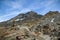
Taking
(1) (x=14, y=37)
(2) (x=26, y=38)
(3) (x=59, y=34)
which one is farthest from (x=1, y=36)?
(3) (x=59, y=34)

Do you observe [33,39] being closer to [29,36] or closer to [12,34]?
[29,36]

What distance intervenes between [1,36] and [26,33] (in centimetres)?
766

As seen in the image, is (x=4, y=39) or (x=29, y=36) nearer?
(x=4, y=39)

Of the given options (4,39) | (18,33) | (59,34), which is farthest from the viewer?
(59,34)

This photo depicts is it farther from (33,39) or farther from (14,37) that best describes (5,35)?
(33,39)

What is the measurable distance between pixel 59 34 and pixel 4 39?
3364 centimetres

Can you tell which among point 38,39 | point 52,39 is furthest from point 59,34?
point 38,39

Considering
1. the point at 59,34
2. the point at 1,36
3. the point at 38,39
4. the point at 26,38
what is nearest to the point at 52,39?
the point at 59,34

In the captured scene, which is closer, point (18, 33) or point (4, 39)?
point (4, 39)

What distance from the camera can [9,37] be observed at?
141ft

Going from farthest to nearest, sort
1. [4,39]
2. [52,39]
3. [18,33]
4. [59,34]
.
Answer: [59,34], [52,39], [18,33], [4,39]

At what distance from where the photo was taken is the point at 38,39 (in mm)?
48312

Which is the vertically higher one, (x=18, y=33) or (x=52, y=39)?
(x=18, y=33)

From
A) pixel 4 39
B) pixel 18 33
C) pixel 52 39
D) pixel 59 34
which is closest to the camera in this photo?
pixel 4 39
